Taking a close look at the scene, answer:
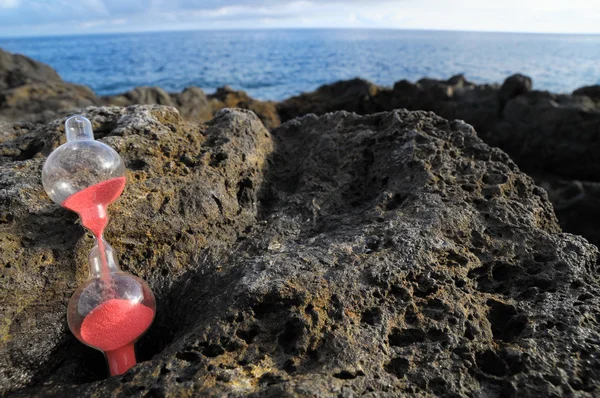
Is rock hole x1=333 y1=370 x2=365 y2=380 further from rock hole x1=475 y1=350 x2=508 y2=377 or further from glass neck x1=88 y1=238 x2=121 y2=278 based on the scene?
glass neck x1=88 y1=238 x2=121 y2=278

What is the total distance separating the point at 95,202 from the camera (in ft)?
6.36

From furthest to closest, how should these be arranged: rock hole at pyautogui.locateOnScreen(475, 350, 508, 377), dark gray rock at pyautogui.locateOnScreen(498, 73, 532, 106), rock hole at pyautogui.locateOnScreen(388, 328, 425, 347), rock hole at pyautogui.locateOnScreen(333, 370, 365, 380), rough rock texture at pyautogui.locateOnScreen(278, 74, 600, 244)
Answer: dark gray rock at pyautogui.locateOnScreen(498, 73, 532, 106) → rough rock texture at pyautogui.locateOnScreen(278, 74, 600, 244) → rock hole at pyautogui.locateOnScreen(388, 328, 425, 347) → rock hole at pyautogui.locateOnScreen(475, 350, 508, 377) → rock hole at pyautogui.locateOnScreen(333, 370, 365, 380)

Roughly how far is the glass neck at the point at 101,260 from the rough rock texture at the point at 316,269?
11.0 inches

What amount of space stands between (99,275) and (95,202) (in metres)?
0.31

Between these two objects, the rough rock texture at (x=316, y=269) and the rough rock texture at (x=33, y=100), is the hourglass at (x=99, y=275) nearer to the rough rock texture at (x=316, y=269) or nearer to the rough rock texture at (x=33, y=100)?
the rough rock texture at (x=316, y=269)

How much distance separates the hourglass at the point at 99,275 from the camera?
1843mm

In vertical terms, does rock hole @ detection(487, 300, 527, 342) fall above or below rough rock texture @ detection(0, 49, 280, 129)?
above

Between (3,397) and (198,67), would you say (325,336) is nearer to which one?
(3,397)

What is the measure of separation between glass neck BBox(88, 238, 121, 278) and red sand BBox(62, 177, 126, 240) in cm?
5

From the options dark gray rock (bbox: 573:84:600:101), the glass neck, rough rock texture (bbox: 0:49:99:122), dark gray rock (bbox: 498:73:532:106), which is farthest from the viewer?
dark gray rock (bbox: 498:73:532:106)

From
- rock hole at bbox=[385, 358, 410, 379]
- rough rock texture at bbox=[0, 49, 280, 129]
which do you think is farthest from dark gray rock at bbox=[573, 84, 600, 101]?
rock hole at bbox=[385, 358, 410, 379]

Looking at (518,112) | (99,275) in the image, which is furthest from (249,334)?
(518,112)

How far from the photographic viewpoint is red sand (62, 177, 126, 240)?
1888 millimetres

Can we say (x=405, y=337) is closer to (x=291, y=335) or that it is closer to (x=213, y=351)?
(x=291, y=335)
